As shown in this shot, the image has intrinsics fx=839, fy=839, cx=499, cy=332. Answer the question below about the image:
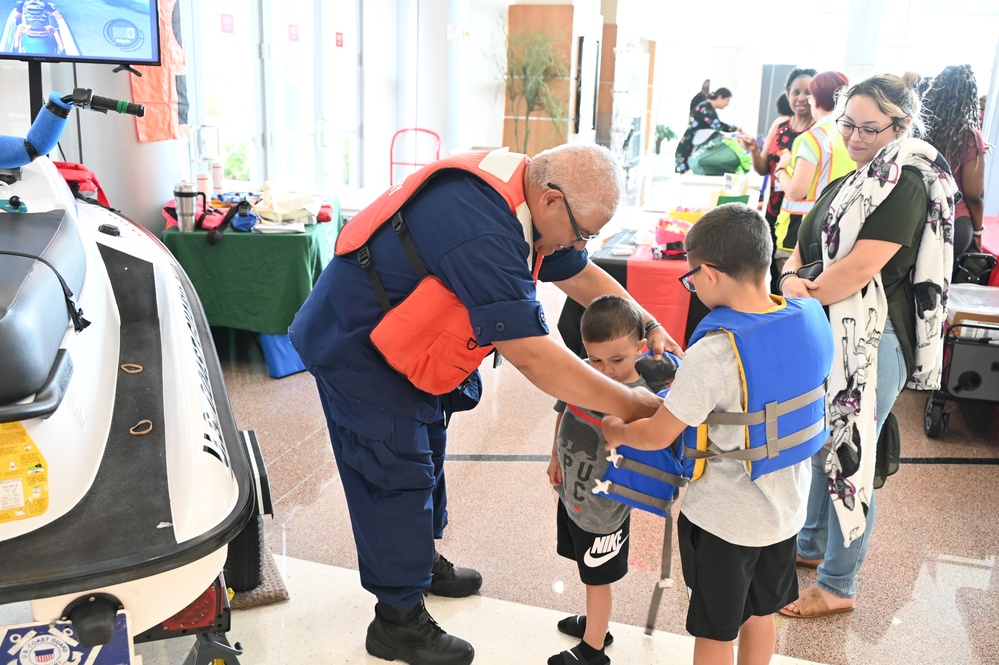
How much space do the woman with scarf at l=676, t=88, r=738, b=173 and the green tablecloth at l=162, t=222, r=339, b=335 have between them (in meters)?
6.07

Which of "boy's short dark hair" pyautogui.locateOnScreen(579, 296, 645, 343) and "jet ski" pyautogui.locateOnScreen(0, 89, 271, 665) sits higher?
"boy's short dark hair" pyautogui.locateOnScreen(579, 296, 645, 343)

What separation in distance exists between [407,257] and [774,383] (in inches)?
31.4

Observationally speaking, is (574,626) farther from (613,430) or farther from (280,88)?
(280,88)

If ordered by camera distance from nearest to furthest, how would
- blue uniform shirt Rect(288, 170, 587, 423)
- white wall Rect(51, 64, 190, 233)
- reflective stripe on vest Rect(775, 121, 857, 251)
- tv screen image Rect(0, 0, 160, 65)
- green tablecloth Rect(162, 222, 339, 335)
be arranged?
blue uniform shirt Rect(288, 170, 587, 423) < tv screen image Rect(0, 0, 160, 65) < reflective stripe on vest Rect(775, 121, 857, 251) < white wall Rect(51, 64, 190, 233) < green tablecloth Rect(162, 222, 339, 335)

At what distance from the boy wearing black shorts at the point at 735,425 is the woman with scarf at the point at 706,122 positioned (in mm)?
7994

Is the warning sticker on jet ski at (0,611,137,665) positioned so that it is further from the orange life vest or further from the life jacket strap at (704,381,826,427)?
the life jacket strap at (704,381,826,427)

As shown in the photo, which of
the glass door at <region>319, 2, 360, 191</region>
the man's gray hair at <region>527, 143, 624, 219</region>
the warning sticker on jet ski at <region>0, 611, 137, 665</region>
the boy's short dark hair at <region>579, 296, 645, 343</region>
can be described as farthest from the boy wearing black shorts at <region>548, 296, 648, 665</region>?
the glass door at <region>319, 2, 360, 191</region>

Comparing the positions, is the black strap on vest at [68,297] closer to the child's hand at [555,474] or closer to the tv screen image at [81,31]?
the child's hand at [555,474]

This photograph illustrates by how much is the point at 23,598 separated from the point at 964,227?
4.58 meters

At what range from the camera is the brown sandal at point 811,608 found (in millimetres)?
2354

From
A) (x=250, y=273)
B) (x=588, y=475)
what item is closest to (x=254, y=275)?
(x=250, y=273)

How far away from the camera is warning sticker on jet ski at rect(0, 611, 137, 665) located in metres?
1.37

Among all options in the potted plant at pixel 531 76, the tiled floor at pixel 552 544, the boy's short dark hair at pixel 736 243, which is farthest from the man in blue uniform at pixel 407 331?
the potted plant at pixel 531 76

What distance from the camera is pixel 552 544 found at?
9.00ft
